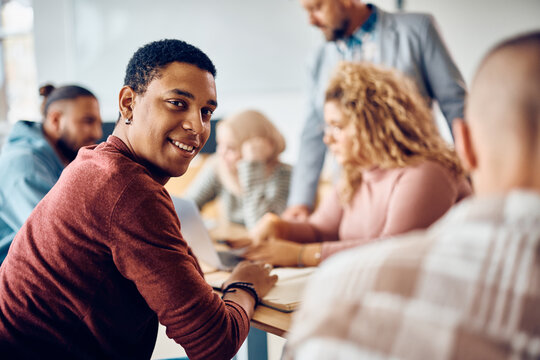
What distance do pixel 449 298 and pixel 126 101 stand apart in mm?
679

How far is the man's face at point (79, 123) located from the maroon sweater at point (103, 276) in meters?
0.76

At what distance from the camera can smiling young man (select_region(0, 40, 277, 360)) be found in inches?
31.7

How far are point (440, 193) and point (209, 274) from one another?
65 centimetres

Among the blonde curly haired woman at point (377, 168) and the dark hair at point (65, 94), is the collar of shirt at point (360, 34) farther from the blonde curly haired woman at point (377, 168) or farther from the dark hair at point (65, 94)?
the dark hair at point (65, 94)

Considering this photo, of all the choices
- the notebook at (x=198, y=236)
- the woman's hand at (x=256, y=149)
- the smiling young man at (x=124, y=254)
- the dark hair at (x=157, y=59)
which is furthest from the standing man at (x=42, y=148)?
the woman's hand at (x=256, y=149)

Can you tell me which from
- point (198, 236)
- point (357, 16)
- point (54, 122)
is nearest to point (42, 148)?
point (54, 122)

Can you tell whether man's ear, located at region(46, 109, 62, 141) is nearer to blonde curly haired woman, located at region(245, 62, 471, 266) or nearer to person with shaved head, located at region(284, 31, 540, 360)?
blonde curly haired woman, located at region(245, 62, 471, 266)

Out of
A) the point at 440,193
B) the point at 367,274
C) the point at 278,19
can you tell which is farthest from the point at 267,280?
the point at 278,19

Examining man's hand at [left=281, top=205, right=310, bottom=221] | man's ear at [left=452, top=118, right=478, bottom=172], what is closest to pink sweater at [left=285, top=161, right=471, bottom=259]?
man's hand at [left=281, top=205, right=310, bottom=221]

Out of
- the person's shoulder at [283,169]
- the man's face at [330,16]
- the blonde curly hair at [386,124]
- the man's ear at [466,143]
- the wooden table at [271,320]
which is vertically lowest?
the person's shoulder at [283,169]

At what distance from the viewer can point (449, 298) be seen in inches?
17.6

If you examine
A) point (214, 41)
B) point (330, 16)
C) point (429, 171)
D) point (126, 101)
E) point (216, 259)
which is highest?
point (330, 16)

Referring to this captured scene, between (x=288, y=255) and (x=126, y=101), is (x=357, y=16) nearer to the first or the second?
(x=288, y=255)

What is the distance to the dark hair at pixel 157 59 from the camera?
887mm
